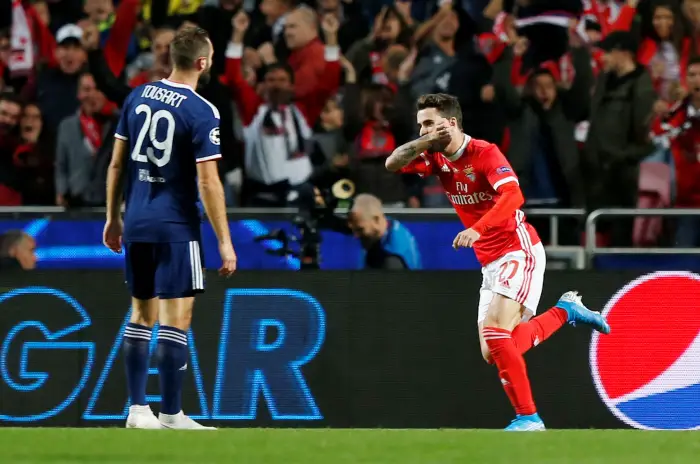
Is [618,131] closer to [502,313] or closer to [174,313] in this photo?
[502,313]

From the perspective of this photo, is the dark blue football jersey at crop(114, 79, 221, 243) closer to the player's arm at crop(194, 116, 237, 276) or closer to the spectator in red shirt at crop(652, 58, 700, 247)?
the player's arm at crop(194, 116, 237, 276)

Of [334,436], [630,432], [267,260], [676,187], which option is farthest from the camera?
[676,187]

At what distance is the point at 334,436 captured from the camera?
6.36m

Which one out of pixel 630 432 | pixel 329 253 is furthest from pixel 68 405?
pixel 630 432

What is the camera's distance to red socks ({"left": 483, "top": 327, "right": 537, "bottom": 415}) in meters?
7.47

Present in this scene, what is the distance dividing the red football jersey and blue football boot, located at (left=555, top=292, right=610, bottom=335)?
55cm

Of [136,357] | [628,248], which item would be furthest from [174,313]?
[628,248]

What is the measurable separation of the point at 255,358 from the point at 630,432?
9.54 feet

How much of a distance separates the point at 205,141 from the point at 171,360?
3.72ft

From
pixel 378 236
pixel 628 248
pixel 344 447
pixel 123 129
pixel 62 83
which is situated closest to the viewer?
pixel 344 447

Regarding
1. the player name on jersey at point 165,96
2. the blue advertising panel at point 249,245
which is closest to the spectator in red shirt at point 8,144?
the blue advertising panel at point 249,245

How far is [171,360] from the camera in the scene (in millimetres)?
6770

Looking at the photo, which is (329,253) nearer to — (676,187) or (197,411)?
(197,411)

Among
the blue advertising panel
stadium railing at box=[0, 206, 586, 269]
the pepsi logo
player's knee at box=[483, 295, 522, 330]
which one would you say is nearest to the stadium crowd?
stadium railing at box=[0, 206, 586, 269]
